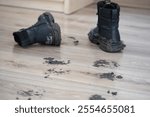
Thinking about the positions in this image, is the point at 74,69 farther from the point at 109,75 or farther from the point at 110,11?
the point at 110,11

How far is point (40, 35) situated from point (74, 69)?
327mm

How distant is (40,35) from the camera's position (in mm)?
1677

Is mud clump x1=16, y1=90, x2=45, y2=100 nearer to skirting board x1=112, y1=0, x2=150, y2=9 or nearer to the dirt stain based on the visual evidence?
the dirt stain

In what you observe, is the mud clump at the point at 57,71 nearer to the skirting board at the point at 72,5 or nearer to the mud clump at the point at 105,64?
the mud clump at the point at 105,64

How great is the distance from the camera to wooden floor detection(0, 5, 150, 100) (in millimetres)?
1266

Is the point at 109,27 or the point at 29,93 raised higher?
the point at 109,27

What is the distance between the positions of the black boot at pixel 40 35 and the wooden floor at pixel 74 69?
0.04 meters

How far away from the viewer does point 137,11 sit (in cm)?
271

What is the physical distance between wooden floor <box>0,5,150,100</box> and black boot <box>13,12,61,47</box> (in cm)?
4

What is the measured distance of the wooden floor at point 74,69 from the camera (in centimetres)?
127

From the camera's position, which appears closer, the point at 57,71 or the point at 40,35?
the point at 57,71

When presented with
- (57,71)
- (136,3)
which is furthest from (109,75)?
(136,3)

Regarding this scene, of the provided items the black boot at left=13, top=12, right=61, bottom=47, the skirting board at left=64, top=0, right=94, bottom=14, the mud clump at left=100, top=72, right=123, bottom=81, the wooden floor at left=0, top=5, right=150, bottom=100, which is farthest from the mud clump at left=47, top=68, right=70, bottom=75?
the skirting board at left=64, top=0, right=94, bottom=14

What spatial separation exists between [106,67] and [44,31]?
41 centimetres
